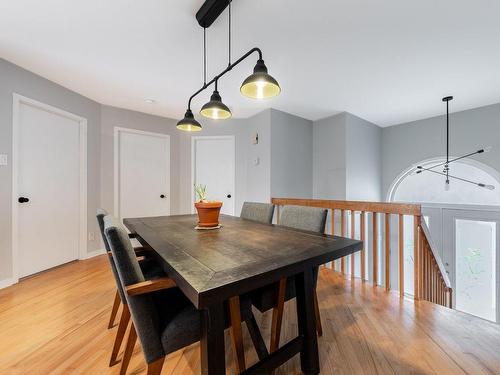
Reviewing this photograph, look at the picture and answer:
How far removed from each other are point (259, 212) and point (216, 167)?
2185mm

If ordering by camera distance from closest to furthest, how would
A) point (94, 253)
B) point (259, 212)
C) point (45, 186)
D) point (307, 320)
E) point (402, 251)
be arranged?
1. point (307, 320)
2. point (402, 251)
3. point (259, 212)
4. point (45, 186)
5. point (94, 253)

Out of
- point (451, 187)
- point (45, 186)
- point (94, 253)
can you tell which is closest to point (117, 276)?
point (45, 186)

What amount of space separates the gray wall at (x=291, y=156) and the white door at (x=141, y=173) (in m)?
1.91

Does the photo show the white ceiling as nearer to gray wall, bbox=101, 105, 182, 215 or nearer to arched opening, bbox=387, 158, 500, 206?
gray wall, bbox=101, 105, 182, 215

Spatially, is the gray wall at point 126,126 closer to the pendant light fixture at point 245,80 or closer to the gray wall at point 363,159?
the pendant light fixture at point 245,80

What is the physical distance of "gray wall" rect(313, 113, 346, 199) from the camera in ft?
12.3

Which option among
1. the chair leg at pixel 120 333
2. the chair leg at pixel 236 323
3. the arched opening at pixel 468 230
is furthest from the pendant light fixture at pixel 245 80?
the arched opening at pixel 468 230

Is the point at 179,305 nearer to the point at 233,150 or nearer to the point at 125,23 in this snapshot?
the point at 125,23

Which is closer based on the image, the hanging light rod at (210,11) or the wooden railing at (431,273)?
the hanging light rod at (210,11)

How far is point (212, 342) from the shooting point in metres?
0.84

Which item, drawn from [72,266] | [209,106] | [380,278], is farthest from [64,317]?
[380,278]

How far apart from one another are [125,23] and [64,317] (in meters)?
2.40

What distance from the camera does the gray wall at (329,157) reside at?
12.3 ft

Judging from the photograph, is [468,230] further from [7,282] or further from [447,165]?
[7,282]
